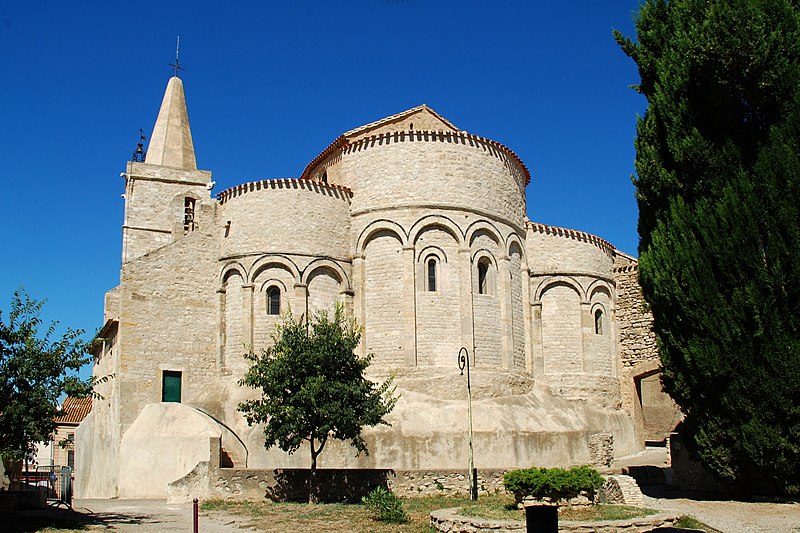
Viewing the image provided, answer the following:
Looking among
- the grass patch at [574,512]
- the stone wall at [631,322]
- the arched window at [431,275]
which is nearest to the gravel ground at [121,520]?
the grass patch at [574,512]

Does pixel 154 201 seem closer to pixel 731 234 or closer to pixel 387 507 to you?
pixel 387 507

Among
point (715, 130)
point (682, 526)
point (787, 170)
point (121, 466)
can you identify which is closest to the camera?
point (682, 526)

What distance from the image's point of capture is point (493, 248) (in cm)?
2773

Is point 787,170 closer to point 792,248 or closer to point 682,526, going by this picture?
point 792,248

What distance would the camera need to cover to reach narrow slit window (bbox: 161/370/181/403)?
85.3 ft

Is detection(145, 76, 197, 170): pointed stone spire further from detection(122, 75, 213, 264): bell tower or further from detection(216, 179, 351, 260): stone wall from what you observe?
detection(216, 179, 351, 260): stone wall

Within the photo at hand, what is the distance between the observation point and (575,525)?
13.2 meters

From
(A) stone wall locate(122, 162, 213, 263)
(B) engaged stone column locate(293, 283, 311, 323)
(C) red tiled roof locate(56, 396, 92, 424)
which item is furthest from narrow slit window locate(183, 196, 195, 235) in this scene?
(C) red tiled roof locate(56, 396, 92, 424)

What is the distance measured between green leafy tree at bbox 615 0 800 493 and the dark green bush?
11.1 ft

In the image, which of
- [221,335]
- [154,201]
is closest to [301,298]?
[221,335]

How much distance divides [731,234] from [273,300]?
579 inches

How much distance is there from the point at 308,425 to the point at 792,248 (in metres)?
11.7

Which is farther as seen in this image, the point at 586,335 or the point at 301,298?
the point at 586,335

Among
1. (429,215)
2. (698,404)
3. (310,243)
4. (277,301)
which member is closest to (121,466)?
(277,301)
